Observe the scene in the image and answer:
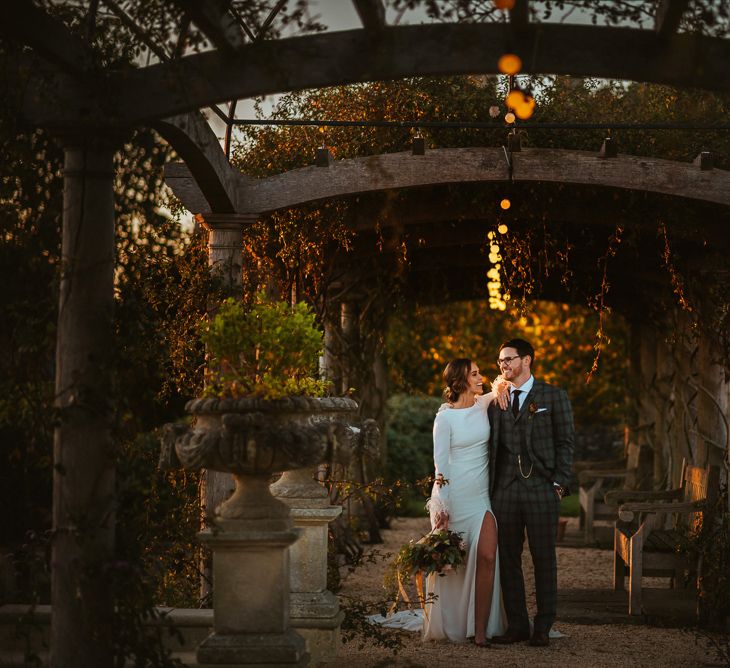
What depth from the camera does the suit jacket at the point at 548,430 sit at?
23.7 feet

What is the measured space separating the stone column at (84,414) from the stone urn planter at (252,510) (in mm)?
427

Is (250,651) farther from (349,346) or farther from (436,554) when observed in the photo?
(349,346)

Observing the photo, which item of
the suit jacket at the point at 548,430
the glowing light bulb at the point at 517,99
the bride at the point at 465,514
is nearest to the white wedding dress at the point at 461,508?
the bride at the point at 465,514

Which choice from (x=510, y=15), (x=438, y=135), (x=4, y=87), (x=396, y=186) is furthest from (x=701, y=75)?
(x=438, y=135)

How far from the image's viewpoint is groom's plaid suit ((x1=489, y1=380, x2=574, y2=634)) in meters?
7.24

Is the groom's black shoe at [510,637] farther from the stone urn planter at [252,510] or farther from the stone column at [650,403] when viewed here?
the stone column at [650,403]

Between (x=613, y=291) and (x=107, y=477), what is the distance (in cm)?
917

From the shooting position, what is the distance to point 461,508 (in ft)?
24.2

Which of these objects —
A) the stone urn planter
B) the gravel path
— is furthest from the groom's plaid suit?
the stone urn planter

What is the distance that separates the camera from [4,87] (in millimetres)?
4680

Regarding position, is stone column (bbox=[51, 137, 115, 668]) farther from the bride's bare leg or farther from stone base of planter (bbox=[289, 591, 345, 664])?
the bride's bare leg

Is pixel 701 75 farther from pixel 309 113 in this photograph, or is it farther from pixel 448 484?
pixel 309 113

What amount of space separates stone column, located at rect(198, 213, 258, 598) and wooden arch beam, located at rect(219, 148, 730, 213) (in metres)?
0.23

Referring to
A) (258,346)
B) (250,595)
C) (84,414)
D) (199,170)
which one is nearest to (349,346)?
(199,170)
